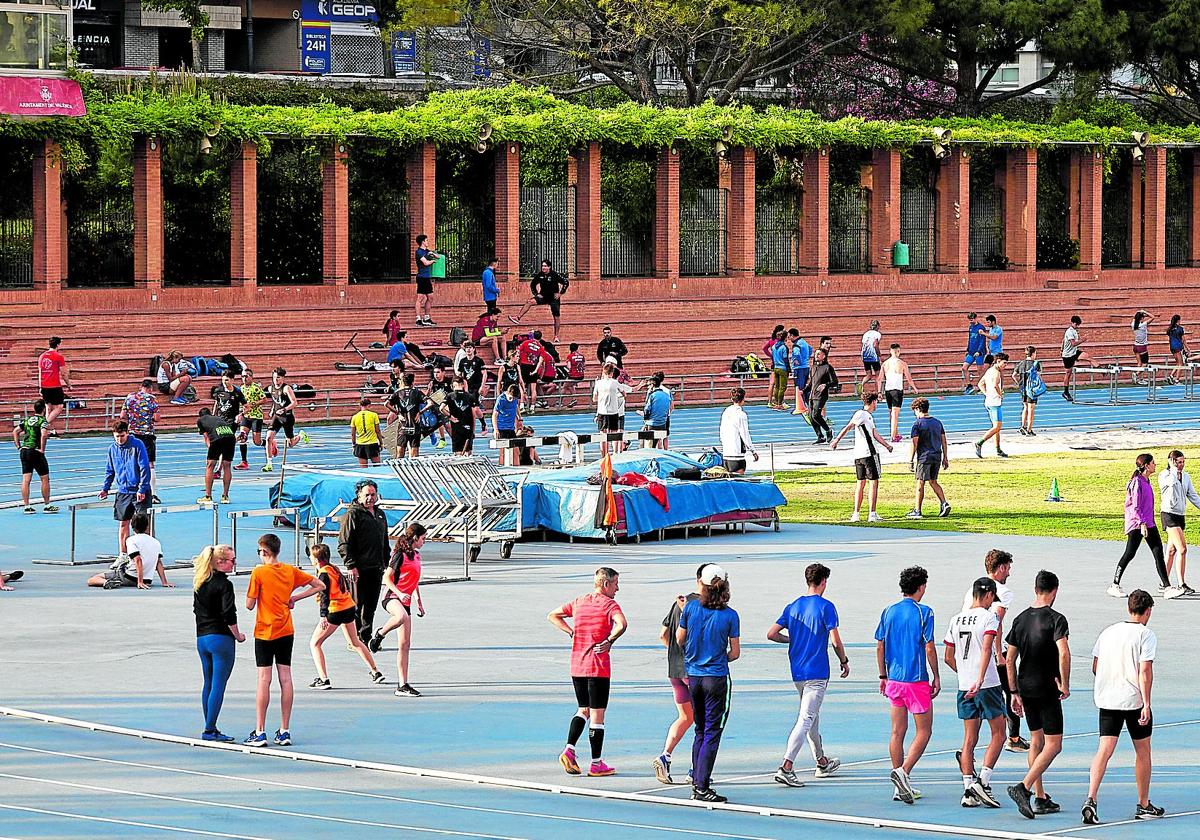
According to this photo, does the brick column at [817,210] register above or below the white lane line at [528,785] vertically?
above

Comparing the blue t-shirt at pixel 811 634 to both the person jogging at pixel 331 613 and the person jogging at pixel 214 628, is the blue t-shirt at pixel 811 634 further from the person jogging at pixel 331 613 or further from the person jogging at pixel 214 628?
the person jogging at pixel 331 613

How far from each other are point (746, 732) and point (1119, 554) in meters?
10.2

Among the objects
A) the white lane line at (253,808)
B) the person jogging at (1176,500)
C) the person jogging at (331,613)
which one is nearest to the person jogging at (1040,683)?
the white lane line at (253,808)

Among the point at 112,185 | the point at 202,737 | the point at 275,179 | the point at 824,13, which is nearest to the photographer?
the point at 202,737

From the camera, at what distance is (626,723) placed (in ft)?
47.3

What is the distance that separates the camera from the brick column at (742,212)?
50.3m

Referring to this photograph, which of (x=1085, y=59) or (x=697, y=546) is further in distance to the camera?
(x=1085, y=59)

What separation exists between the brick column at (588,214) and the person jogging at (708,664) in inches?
1425

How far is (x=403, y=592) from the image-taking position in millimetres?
15531

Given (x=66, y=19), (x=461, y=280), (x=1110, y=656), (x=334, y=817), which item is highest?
(x=66, y=19)

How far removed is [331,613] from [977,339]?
29.9m

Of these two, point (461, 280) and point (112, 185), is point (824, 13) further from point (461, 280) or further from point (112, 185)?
point (112, 185)

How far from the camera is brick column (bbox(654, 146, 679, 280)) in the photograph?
1945 inches

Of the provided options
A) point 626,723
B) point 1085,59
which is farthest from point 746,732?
point 1085,59
